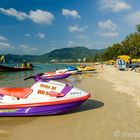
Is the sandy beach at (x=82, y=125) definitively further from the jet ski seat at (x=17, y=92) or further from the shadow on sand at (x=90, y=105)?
the jet ski seat at (x=17, y=92)

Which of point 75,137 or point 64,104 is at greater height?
point 64,104

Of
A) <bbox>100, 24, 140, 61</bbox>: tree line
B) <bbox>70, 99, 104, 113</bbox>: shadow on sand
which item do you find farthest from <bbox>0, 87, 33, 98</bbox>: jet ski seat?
<bbox>100, 24, 140, 61</bbox>: tree line

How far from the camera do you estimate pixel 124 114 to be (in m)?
8.53

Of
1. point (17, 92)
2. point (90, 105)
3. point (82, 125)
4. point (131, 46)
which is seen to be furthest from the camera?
→ point (131, 46)

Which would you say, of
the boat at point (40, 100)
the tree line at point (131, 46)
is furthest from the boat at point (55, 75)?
the tree line at point (131, 46)

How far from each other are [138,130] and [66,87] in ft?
11.0

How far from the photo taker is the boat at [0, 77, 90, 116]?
8180mm

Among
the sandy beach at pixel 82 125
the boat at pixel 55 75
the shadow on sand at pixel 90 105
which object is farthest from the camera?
the boat at pixel 55 75

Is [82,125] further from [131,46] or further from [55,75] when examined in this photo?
[131,46]

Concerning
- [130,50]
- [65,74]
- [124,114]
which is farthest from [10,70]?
[124,114]

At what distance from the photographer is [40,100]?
8203 mm

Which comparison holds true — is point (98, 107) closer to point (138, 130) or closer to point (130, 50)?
point (138, 130)

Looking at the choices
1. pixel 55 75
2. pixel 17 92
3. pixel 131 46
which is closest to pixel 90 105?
pixel 17 92

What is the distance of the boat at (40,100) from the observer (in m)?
8.18
